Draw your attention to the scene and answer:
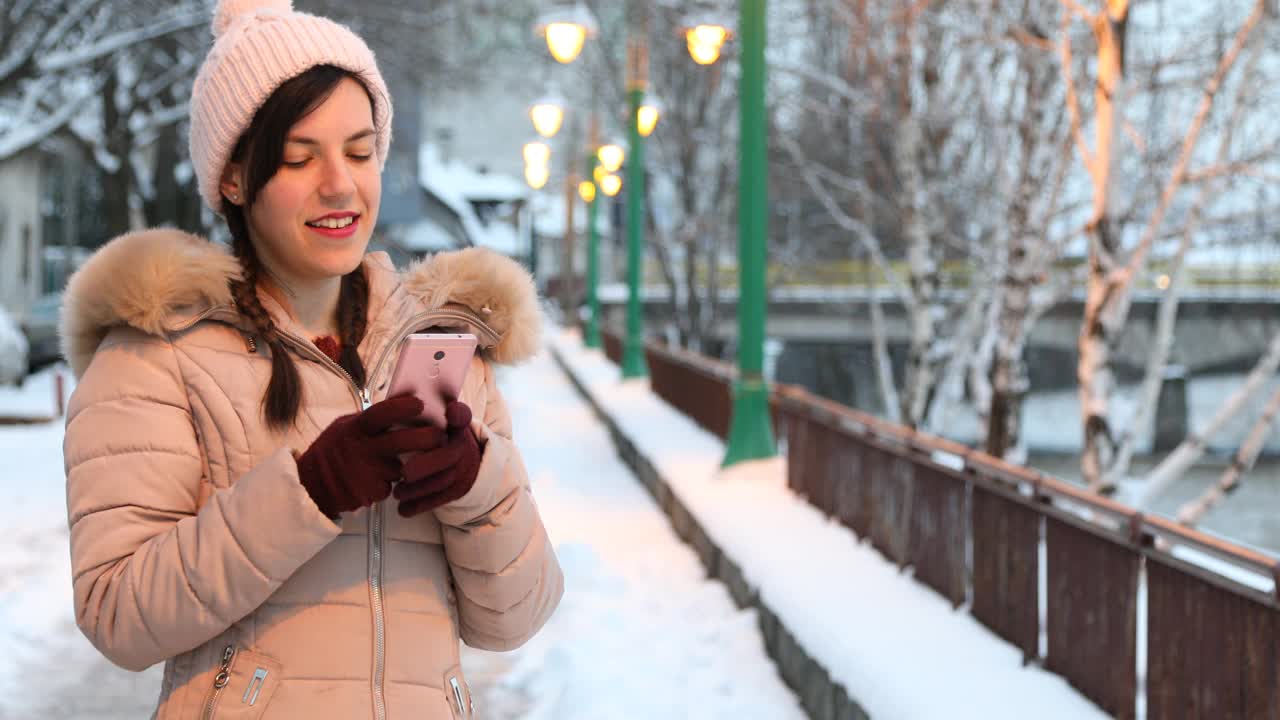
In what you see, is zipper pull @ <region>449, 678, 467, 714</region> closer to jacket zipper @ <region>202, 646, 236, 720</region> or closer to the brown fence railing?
jacket zipper @ <region>202, 646, 236, 720</region>

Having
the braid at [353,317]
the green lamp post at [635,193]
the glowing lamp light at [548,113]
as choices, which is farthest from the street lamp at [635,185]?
the braid at [353,317]

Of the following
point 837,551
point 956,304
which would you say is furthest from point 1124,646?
→ point 956,304

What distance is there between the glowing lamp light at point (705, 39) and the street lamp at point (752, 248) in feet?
4.74

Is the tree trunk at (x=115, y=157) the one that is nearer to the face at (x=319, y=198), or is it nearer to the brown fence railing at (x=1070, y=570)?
the brown fence railing at (x=1070, y=570)

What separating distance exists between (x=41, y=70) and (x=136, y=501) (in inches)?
792

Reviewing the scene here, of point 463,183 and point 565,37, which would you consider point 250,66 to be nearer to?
point 565,37

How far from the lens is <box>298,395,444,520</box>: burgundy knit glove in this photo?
1.97m

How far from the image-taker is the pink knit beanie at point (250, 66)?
2232 millimetres

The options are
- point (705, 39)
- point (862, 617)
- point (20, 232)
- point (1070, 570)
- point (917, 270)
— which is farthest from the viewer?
point (20, 232)

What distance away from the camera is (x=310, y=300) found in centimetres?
237

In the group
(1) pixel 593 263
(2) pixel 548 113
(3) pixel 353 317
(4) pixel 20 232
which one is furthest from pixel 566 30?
(4) pixel 20 232

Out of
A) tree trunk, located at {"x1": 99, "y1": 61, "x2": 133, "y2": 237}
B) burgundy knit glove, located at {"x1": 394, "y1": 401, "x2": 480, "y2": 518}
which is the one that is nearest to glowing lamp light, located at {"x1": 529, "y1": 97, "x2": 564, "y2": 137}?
tree trunk, located at {"x1": 99, "y1": 61, "x2": 133, "y2": 237}

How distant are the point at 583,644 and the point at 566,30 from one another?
13.6 metres

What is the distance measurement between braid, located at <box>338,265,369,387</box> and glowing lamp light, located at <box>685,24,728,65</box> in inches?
494
